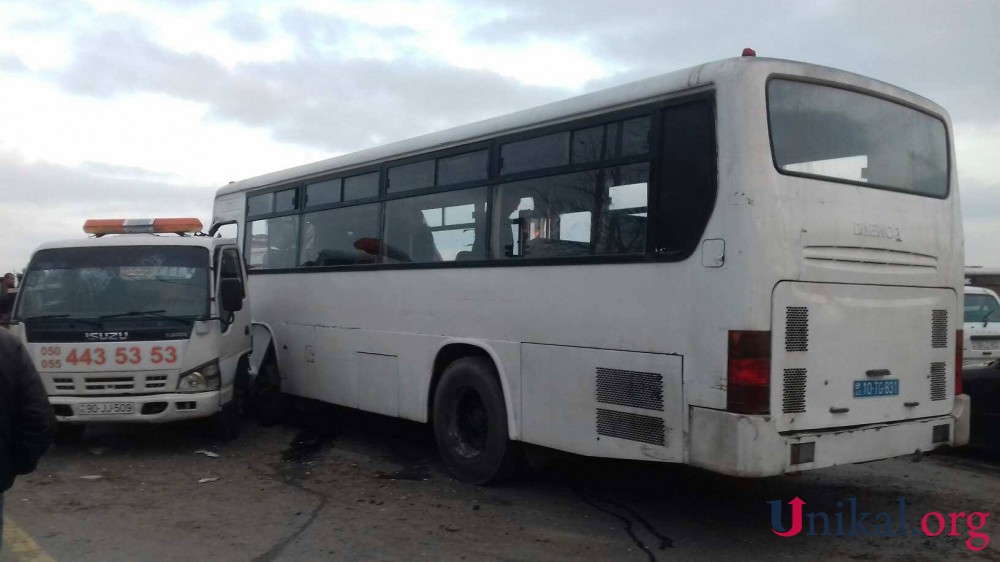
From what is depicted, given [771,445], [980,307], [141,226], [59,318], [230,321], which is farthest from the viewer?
[980,307]

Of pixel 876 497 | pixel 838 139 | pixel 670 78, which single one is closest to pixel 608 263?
pixel 670 78

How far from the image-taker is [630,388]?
19.9 ft

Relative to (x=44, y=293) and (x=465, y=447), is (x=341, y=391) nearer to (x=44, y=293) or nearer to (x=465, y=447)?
(x=465, y=447)

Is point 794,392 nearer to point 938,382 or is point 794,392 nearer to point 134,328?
point 938,382

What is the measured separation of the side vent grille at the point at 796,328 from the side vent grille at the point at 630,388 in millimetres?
864

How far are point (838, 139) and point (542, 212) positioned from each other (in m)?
2.26

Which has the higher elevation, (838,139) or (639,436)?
(838,139)

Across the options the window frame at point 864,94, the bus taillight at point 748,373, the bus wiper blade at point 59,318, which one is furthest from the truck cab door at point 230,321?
the window frame at point 864,94

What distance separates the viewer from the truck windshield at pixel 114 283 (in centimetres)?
882

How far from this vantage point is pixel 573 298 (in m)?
6.56

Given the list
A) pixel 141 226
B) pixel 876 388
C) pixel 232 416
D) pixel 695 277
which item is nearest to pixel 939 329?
pixel 876 388

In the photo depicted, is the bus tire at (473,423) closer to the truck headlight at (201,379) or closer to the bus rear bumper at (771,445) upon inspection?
the bus rear bumper at (771,445)

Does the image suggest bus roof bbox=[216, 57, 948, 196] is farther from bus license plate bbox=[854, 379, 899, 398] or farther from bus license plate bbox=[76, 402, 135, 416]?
bus license plate bbox=[76, 402, 135, 416]

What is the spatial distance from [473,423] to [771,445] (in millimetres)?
3060
